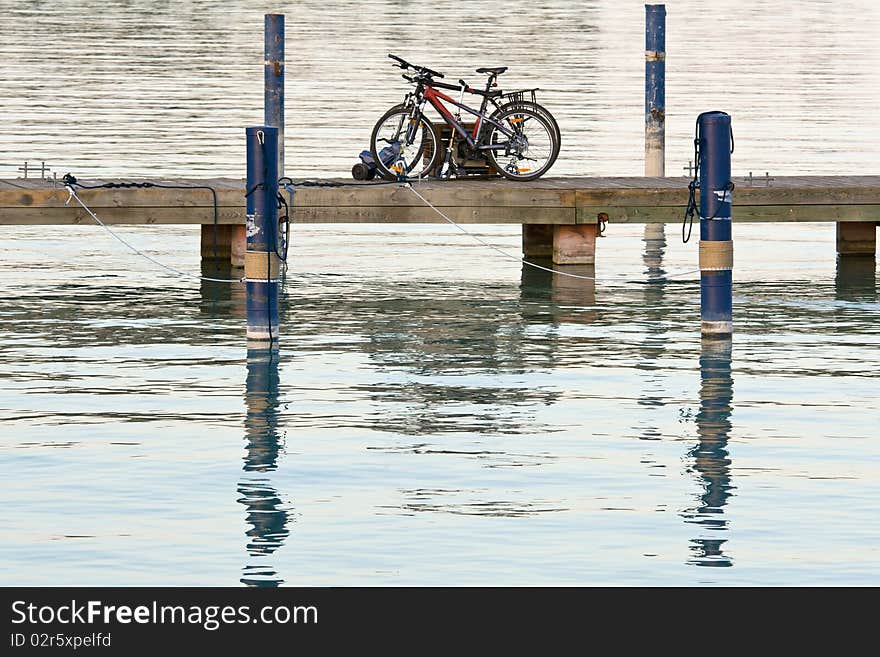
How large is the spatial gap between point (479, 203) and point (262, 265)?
166 inches

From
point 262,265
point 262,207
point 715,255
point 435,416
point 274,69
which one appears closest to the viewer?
point 435,416

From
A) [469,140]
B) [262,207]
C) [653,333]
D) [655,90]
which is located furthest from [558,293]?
[655,90]

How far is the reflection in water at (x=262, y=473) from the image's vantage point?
31.7 ft

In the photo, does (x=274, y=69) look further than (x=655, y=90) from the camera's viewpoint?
No

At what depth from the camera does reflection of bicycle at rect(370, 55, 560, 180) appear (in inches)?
740

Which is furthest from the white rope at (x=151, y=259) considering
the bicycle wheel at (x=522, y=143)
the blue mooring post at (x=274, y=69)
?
the bicycle wheel at (x=522, y=143)

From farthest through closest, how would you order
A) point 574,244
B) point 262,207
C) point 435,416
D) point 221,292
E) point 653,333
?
point 574,244 < point 221,292 < point 653,333 < point 262,207 < point 435,416

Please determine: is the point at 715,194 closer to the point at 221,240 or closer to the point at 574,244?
the point at 574,244

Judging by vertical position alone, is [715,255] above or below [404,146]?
below

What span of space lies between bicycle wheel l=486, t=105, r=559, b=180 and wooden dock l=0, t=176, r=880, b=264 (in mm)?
204

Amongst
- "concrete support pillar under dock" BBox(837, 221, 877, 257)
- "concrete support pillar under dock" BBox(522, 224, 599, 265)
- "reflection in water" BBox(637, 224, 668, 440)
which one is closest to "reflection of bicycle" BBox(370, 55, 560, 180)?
"concrete support pillar under dock" BBox(522, 224, 599, 265)

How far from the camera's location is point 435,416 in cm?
1298

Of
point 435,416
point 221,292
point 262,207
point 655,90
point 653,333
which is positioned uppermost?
point 655,90
